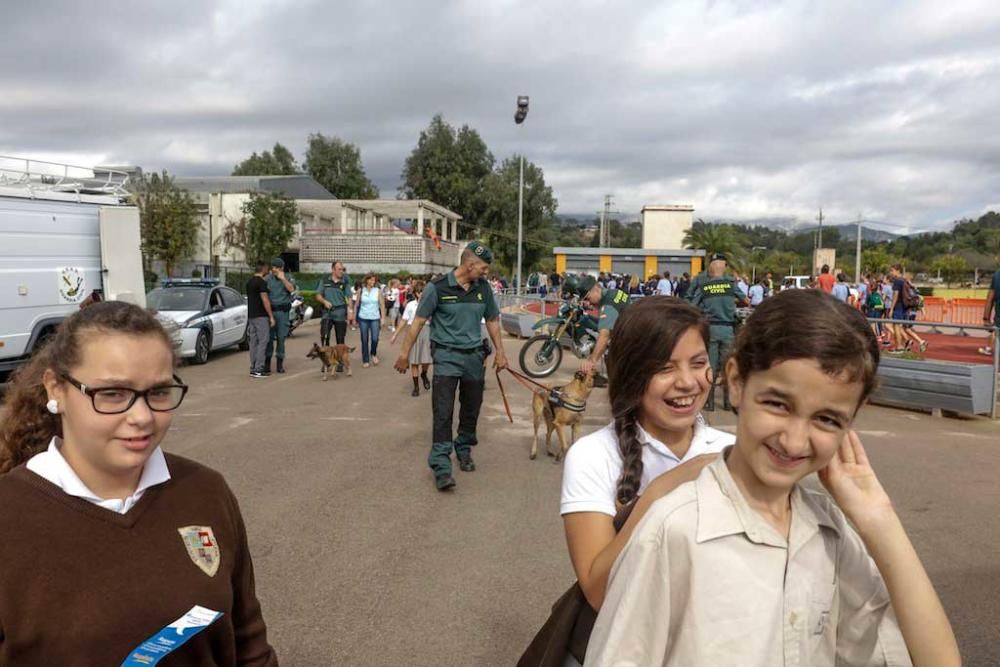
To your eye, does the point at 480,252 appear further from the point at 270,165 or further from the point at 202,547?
the point at 270,165

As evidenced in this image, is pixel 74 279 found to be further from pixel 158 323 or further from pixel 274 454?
pixel 158 323

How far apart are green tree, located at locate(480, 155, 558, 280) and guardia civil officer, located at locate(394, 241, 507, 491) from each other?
57.0m

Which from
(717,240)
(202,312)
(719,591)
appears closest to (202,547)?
(719,591)

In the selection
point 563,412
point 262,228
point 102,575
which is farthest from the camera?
point 262,228

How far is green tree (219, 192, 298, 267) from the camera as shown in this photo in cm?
3800

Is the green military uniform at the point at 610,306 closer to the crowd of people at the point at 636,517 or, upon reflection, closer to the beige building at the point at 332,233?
the crowd of people at the point at 636,517

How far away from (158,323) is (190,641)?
0.80m

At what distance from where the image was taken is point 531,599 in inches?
163

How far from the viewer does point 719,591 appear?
4.28 feet

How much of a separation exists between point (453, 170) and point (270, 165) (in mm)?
19110

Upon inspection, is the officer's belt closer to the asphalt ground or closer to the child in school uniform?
the asphalt ground

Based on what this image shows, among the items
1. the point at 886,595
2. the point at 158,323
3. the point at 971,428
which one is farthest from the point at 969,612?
the point at 971,428

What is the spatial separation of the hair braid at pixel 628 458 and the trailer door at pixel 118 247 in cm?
1180

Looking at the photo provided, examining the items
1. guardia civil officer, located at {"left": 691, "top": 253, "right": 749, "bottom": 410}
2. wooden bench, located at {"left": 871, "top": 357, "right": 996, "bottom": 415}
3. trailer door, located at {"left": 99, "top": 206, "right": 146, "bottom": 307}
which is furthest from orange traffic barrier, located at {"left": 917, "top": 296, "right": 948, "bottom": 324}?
trailer door, located at {"left": 99, "top": 206, "right": 146, "bottom": 307}
